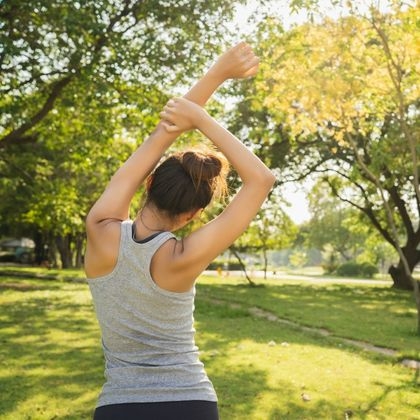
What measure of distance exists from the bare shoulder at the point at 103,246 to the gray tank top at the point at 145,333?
2 cm

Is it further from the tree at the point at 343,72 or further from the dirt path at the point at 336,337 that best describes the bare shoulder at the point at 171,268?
the tree at the point at 343,72

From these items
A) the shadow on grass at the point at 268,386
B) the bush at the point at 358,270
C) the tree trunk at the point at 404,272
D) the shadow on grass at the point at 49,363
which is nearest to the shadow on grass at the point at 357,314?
the shadow on grass at the point at 268,386

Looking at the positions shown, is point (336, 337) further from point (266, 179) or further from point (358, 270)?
point (358, 270)

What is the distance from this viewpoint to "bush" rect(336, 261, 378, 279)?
6025 cm

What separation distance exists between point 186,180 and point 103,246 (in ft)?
1.23

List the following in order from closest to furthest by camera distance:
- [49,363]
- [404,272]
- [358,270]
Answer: [49,363] → [404,272] → [358,270]

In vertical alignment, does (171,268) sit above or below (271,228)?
below

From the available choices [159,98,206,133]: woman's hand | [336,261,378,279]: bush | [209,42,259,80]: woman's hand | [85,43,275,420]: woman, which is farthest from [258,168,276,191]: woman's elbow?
[336,261,378,279]: bush

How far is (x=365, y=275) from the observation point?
60125 millimetres

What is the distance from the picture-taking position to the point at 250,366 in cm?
885

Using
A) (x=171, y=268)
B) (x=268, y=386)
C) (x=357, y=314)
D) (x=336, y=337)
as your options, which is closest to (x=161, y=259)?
(x=171, y=268)

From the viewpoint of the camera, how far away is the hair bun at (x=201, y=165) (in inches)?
77.9

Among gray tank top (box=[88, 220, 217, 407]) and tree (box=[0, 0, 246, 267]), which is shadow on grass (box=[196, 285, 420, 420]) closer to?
gray tank top (box=[88, 220, 217, 407])

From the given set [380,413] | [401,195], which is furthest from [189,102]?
[401,195]
